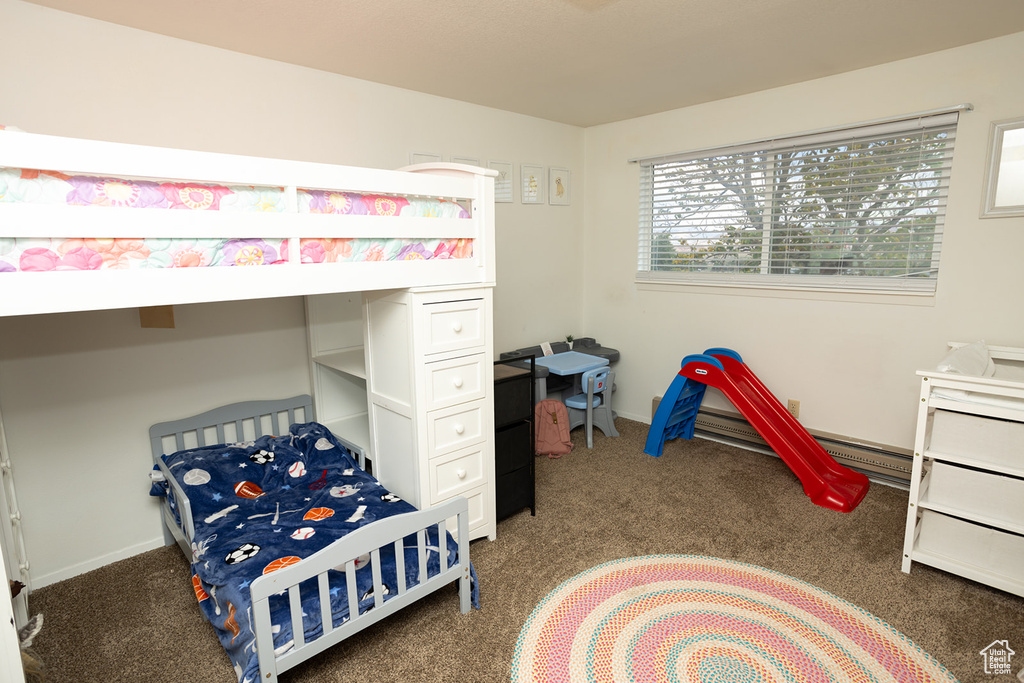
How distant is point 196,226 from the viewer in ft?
5.28

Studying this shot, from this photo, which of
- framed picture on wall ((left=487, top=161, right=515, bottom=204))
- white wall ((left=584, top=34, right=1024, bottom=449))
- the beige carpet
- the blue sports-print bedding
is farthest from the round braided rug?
framed picture on wall ((left=487, top=161, right=515, bottom=204))

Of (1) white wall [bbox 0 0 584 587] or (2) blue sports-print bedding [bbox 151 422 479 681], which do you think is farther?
(1) white wall [bbox 0 0 584 587]

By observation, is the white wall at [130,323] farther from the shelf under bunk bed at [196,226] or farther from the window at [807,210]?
the window at [807,210]

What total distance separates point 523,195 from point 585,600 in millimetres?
2840

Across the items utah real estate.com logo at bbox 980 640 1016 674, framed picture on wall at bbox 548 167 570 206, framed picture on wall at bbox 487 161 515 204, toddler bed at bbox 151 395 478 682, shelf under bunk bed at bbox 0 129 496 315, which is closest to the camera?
shelf under bunk bed at bbox 0 129 496 315

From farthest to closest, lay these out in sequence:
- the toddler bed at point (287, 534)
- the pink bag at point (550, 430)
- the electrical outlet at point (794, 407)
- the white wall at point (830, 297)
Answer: the pink bag at point (550, 430), the electrical outlet at point (794, 407), the white wall at point (830, 297), the toddler bed at point (287, 534)

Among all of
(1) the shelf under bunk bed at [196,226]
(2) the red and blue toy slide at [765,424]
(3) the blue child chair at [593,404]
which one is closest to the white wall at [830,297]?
(2) the red and blue toy slide at [765,424]

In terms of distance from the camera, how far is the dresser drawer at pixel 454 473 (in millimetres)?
2385

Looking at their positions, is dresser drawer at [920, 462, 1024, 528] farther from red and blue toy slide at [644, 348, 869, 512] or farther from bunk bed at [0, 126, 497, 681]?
bunk bed at [0, 126, 497, 681]

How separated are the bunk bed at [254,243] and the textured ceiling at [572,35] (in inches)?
26.3

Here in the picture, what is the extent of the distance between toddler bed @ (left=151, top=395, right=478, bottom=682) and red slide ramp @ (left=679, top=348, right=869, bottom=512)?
1949 mm

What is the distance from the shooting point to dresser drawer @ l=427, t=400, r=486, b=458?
235cm

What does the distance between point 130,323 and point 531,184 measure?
272 cm

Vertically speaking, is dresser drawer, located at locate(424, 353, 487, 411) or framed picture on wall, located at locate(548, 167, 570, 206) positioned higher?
framed picture on wall, located at locate(548, 167, 570, 206)
